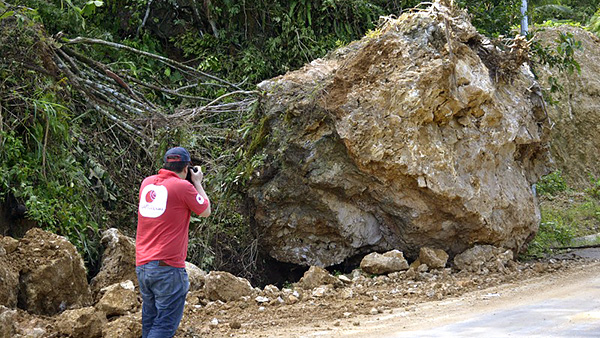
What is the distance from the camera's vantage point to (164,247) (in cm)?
484

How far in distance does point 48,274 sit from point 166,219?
2169 mm

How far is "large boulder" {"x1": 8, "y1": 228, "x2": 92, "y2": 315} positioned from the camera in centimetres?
635

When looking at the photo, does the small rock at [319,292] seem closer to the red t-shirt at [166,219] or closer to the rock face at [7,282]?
the red t-shirt at [166,219]

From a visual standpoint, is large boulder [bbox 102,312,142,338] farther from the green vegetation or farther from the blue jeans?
the green vegetation

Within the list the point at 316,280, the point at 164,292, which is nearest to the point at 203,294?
the point at 316,280

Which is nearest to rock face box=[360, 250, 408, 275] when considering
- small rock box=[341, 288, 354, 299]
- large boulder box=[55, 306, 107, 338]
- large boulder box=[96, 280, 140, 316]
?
small rock box=[341, 288, 354, 299]

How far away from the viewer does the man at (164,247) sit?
15.9 feet

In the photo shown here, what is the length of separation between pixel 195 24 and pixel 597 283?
8.50m

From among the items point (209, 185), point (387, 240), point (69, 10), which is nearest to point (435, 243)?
point (387, 240)

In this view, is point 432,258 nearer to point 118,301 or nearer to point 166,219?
point 118,301

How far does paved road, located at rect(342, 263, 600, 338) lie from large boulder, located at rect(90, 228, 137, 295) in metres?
2.73

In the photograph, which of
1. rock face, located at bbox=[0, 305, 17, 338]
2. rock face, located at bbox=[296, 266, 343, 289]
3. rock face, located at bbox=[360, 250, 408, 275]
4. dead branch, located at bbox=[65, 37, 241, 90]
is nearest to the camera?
rock face, located at bbox=[0, 305, 17, 338]

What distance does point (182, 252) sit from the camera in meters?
4.93

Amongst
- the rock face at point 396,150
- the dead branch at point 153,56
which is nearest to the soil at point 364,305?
the rock face at point 396,150
